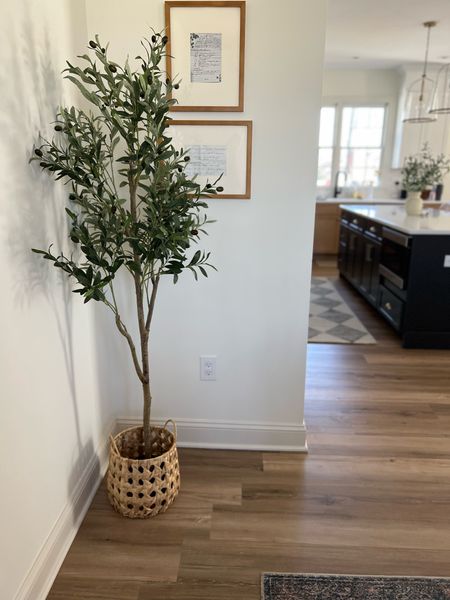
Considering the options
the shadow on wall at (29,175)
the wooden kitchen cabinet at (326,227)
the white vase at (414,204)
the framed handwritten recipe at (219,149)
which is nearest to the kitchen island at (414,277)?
the white vase at (414,204)

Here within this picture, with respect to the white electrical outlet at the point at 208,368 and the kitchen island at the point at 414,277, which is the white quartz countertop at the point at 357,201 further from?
the white electrical outlet at the point at 208,368

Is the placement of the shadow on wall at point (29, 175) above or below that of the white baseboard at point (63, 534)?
above

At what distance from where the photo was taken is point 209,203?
202 centimetres

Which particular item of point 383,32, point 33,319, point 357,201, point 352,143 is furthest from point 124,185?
point 352,143

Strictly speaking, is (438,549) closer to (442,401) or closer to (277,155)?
(442,401)

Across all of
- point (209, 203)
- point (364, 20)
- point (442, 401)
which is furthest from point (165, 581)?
point (364, 20)

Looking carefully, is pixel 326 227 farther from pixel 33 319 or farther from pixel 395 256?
pixel 33 319

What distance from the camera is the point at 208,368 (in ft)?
7.32

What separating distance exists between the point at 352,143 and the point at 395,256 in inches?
176

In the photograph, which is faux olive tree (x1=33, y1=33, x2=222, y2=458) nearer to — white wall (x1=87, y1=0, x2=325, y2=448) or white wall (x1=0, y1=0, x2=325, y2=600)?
white wall (x1=0, y1=0, x2=325, y2=600)

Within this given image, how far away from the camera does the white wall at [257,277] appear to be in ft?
6.06

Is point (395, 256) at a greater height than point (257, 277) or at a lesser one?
lesser

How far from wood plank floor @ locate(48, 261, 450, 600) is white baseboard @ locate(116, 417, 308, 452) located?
0.05 metres

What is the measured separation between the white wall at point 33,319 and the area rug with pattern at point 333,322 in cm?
250
